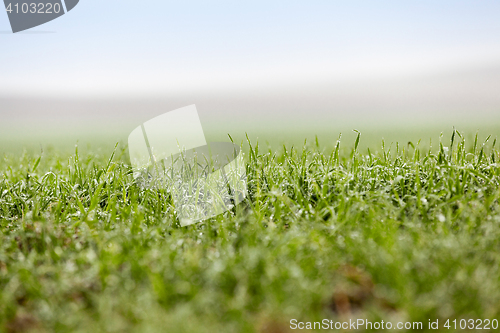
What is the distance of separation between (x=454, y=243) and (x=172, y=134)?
2403 mm

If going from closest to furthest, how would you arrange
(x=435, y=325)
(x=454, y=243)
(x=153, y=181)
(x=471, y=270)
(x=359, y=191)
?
1. (x=435, y=325)
2. (x=471, y=270)
3. (x=454, y=243)
4. (x=359, y=191)
5. (x=153, y=181)

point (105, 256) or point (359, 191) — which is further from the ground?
point (105, 256)

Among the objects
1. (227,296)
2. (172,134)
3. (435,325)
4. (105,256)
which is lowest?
(435,325)

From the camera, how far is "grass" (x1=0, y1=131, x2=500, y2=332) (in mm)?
1650

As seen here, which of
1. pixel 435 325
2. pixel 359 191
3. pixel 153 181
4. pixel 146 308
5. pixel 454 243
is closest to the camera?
pixel 435 325

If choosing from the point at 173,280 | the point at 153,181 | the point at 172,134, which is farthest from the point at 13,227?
the point at 173,280

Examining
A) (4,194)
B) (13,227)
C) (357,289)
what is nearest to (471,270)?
(357,289)

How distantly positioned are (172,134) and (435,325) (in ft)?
8.60

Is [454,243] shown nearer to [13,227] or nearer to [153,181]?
[153,181]

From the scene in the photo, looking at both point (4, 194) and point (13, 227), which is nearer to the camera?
point (13, 227)

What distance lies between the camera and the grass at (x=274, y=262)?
1650mm

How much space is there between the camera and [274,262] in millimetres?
1996

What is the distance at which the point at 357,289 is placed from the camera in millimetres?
1782

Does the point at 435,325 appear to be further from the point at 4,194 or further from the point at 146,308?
the point at 4,194
